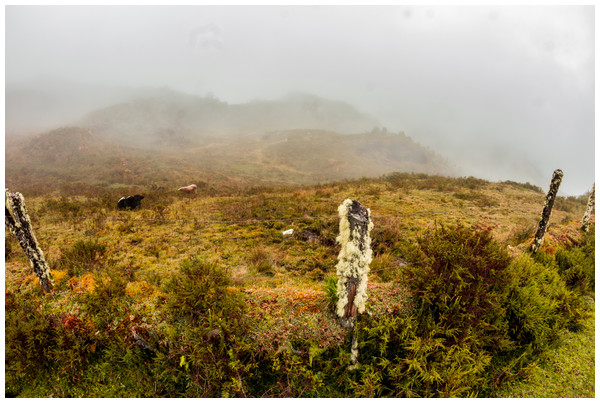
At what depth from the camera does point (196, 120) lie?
13375 centimetres

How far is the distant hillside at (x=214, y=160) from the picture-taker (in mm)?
37281

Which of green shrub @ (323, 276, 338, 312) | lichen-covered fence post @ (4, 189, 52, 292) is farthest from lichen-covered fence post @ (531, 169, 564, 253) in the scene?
lichen-covered fence post @ (4, 189, 52, 292)

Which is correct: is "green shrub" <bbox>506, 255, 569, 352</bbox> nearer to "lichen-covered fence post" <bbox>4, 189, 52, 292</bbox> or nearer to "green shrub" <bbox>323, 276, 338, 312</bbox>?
"green shrub" <bbox>323, 276, 338, 312</bbox>

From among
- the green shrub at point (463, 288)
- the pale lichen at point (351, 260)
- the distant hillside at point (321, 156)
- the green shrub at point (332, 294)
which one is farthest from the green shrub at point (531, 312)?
the distant hillside at point (321, 156)

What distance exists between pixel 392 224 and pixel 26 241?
11036 mm

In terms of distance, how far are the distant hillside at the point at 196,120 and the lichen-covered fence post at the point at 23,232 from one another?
78.0 metres

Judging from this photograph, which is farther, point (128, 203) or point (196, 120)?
point (196, 120)

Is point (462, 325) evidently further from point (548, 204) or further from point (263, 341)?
point (548, 204)

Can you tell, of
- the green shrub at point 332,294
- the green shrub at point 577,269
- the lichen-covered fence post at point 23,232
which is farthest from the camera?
the green shrub at point 577,269

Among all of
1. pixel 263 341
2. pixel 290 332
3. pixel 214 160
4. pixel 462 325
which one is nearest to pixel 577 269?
pixel 462 325

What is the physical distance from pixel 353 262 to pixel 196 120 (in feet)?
483

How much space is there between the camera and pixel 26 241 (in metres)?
5.40

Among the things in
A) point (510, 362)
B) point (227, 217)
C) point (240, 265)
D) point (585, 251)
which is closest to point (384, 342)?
point (510, 362)

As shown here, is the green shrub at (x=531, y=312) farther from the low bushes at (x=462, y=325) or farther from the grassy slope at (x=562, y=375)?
the grassy slope at (x=562, y=375)
